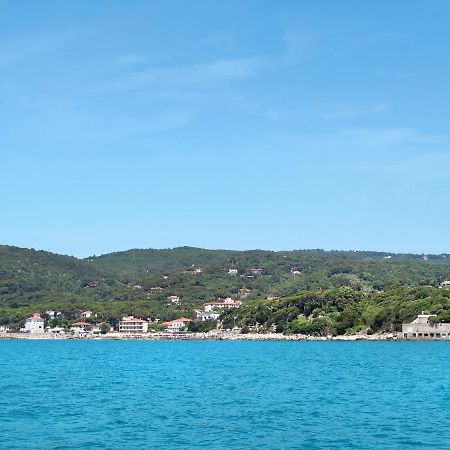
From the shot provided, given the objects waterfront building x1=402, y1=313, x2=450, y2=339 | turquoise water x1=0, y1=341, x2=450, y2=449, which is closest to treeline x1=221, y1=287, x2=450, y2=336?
waterfront building x1=402, y1=313, x2=450, y2=339

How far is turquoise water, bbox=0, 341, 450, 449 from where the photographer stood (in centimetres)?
3503

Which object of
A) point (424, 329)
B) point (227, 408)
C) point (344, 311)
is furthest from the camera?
point (344, 311)

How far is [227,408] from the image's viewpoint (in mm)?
44938

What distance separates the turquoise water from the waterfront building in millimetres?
71216

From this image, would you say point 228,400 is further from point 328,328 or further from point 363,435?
point 328,328

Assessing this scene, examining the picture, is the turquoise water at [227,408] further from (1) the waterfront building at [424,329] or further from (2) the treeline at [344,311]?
(2) the treeline at [344,311]

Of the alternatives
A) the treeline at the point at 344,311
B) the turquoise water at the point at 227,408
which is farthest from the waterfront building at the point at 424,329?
the turquoise water at the point at 227,408

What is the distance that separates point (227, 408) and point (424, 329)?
11169cm

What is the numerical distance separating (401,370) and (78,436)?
4641 cm

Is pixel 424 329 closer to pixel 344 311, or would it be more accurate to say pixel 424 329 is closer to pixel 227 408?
pixel 344 311

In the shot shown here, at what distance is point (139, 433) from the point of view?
120ft

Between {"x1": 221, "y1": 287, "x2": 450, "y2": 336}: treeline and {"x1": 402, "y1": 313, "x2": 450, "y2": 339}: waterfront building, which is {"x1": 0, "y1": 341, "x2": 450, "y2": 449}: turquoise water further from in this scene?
{"x1": 221, "y1": 287, "x2": 450, "y2": 336}: treeline

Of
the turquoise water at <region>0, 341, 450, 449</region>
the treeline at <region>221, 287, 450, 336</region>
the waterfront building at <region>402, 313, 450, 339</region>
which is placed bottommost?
the turquoise water at <region>0, 341, 450, 449</region>

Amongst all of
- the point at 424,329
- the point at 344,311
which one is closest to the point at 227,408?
the point at 424,329
